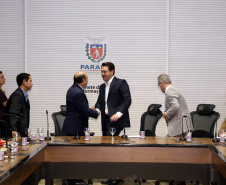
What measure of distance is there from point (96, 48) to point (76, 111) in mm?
2331

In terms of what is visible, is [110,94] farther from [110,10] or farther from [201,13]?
[201,13]

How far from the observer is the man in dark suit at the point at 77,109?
4.62 m

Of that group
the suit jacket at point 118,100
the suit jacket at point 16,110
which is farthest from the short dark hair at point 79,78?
the suit jacket at point 16,110

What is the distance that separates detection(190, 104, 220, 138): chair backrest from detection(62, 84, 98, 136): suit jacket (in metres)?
1.78

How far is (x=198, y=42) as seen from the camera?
22.0 feet

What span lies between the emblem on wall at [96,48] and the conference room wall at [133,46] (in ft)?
0.21

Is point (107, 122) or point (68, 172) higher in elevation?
point (107, 122)

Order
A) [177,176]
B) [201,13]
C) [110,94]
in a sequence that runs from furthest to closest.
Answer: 1. [201,13]
2. [110,94]
3. [177,176]

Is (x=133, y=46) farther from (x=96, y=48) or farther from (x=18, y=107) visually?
(x=18, y=107)

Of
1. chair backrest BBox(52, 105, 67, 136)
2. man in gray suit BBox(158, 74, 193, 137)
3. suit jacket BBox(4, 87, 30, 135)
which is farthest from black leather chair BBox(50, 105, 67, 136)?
man in gray suit BBox(158, 74, 193, 137)

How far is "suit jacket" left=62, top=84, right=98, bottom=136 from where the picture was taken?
15.1 ft

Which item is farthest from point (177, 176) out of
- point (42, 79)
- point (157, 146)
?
point (42, 79)

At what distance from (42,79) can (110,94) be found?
7.84ft

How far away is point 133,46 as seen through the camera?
22.0 feet
